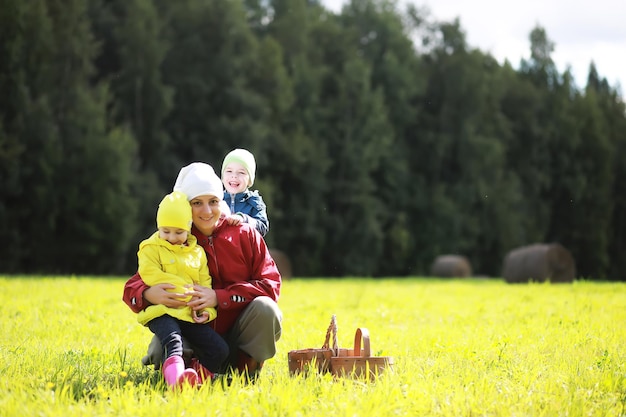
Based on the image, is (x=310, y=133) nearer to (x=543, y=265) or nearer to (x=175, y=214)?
(x=543, y=265)

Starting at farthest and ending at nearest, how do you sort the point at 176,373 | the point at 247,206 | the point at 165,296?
the point at 247,206
the point at 165,296
the point at 176,373

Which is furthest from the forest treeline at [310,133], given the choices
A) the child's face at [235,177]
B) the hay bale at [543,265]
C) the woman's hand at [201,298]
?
the woman's hand at [201,298]

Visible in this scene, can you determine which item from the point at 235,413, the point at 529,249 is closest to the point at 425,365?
the point at 235,413

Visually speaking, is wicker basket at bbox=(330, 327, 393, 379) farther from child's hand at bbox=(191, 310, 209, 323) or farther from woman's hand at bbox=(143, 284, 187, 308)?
woman's hand at bbox=(143, 284, 187, 308)

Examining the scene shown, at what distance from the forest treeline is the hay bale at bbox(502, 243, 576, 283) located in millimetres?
11752

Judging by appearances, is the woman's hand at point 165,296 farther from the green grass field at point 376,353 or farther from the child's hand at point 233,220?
the child's hand at point 233,220

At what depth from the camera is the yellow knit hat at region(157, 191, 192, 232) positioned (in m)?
4.92

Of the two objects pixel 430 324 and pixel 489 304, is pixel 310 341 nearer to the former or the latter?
pixel 430 324

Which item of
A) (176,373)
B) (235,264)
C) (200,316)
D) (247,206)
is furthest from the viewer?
(247,206)

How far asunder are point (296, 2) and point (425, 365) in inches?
1293

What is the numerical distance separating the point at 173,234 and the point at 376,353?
230 cm

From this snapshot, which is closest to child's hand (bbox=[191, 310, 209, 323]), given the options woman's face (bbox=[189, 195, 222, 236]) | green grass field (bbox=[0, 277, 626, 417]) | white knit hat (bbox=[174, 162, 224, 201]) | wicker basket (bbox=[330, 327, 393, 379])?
green grass field (bbox=[0, 277, 626, 417])

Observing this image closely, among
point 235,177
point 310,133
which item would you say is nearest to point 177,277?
point 235,177

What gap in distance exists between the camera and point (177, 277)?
196 inches
